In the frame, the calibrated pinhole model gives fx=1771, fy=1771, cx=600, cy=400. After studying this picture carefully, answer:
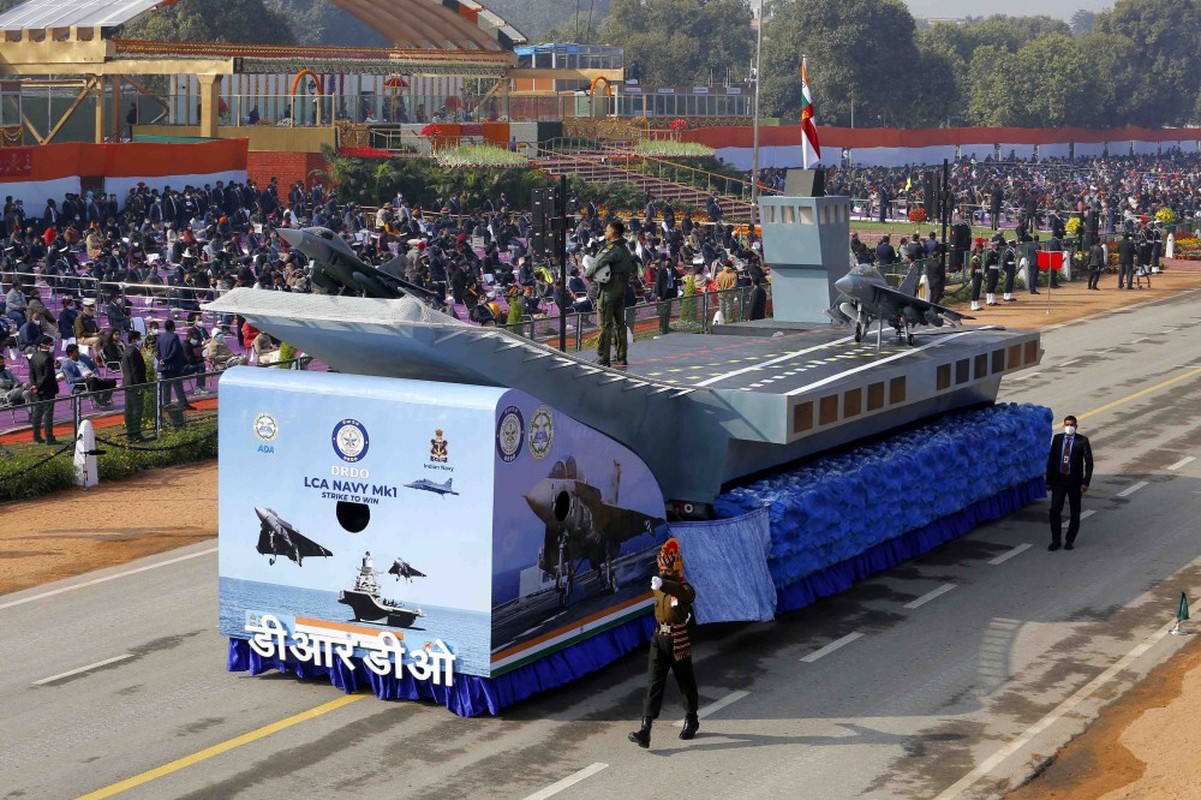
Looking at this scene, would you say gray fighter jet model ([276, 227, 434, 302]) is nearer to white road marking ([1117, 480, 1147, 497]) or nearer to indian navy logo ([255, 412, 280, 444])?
indian navy logo ([255, 412, 280, 444])

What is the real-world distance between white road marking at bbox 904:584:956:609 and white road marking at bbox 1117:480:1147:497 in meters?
6.55

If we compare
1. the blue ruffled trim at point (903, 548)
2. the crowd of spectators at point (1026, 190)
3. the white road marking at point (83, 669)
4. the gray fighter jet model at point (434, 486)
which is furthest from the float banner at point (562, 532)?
the crowd of spectators at point (1026, 190)

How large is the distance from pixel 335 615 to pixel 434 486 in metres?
1.68

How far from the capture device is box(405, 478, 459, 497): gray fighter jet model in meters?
15.5

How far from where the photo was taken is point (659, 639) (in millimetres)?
15414

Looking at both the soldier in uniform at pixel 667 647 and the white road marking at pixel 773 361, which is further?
the white road marking at pixel 773 361

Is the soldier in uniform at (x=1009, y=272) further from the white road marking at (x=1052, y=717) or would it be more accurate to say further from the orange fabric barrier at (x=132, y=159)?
the white road marking at (x=1052, y=717)

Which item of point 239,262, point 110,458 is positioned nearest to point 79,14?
point 239,262

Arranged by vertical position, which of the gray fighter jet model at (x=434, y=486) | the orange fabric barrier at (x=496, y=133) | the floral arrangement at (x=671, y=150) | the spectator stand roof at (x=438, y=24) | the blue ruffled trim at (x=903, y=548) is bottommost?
the blue ruffled trim at (x=903, y=548)

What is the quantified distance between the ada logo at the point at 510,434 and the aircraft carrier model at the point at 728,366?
113 centimetres

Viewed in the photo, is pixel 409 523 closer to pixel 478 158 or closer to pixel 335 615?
pixel 335 615

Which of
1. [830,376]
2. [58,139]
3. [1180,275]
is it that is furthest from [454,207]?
[830,376]

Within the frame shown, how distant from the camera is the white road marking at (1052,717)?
581 inches

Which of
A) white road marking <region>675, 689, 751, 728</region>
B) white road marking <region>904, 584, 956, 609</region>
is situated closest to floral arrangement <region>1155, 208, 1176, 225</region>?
white road marking <region>904, 584, 956, 609</region>
